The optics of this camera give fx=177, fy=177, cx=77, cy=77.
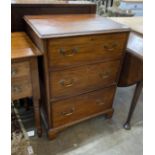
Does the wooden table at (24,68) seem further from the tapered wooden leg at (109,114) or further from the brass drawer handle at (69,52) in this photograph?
the tapered wooden leg at (109,114)

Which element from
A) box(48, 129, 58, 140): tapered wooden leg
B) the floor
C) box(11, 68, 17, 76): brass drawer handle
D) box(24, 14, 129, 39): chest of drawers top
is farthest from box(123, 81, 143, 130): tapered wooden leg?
box(11, 68, 17, 76): brass drawer handle

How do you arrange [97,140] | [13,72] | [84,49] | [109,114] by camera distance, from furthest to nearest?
[109,114]
[97,140]
[84,49]
[13,72]

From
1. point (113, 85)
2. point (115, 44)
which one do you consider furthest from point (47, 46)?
point (113, 85)

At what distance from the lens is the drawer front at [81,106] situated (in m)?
1.32

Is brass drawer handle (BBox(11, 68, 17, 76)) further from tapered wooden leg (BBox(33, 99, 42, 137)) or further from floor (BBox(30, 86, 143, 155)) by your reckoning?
floor (BBox(30, 86, 143, 155))

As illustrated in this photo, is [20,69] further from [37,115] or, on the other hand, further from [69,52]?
[37,115]

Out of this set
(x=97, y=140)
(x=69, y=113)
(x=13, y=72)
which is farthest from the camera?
(x=97, y=140)

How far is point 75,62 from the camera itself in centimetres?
115

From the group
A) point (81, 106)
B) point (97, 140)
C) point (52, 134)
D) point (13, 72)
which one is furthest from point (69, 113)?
point (13, 72)

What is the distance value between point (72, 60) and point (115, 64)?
383mm

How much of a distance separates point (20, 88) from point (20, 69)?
0.13 meters

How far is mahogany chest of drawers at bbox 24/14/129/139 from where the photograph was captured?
1.04 metres

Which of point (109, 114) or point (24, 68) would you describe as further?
point (109, 114)
